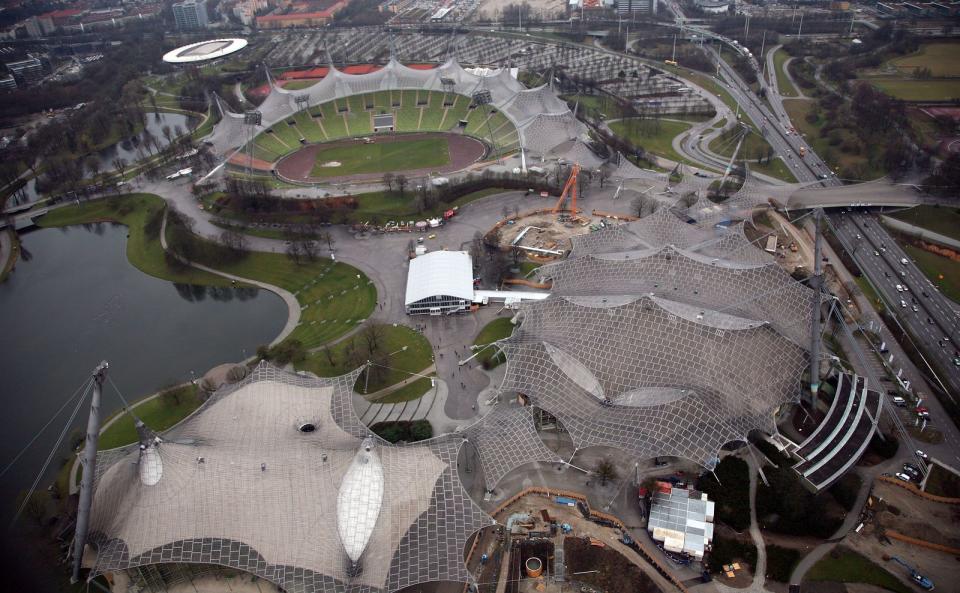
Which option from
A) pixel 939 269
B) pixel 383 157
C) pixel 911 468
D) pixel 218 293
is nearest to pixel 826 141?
pixel 939 269

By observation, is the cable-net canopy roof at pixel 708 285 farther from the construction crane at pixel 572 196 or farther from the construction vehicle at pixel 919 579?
the construction crane at pixel 572 196

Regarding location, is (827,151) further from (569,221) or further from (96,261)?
(96,261)

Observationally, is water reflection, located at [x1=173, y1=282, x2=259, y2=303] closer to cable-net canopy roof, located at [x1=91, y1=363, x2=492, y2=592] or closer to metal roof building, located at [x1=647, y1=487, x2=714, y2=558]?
cable-net canopy roof, located at [x1=91, y1=363, x2=492, y2=592]

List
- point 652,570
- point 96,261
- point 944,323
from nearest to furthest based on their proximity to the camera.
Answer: point 652,570
point 944,323
point 96,261

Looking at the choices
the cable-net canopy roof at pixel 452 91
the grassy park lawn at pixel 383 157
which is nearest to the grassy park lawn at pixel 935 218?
the cable-net canopy roof at pixel 452 91

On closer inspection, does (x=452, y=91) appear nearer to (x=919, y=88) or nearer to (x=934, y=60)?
(x=919, y=88)

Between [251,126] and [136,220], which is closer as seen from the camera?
[136,220]

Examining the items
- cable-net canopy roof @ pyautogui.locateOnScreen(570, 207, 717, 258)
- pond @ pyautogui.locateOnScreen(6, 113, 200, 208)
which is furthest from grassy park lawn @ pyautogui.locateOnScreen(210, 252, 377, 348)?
pond @ pyautogui.locateOnScreen(6, 113, 200, 208)

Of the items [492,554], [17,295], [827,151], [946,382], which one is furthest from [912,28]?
[17,295]
